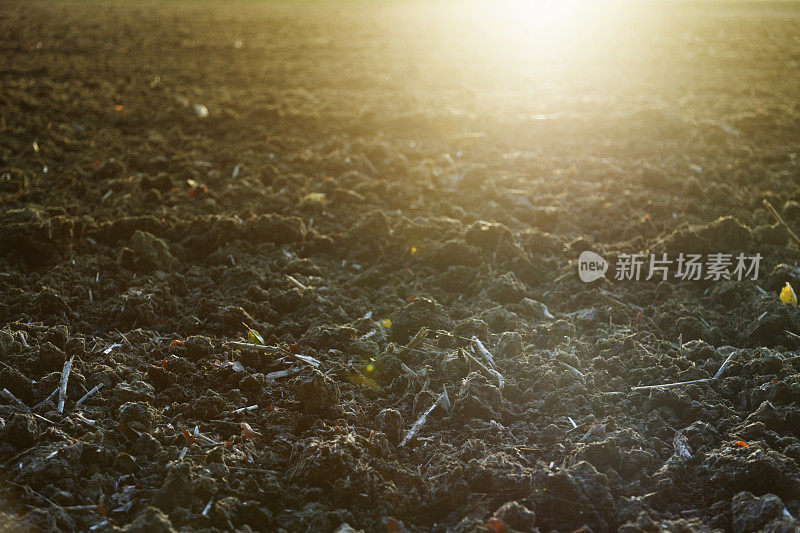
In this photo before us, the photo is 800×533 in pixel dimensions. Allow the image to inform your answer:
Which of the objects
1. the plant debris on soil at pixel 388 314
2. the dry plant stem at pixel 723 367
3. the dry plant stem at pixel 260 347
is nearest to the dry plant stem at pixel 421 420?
the plant debris on soil at pixel 388 314

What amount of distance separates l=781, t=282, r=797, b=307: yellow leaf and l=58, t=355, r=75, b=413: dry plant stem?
4.03 m

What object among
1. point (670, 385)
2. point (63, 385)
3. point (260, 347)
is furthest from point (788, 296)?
point (63, 385)

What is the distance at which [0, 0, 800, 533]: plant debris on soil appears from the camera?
8.94ft

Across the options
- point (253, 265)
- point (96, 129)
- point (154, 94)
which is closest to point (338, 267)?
point (253, 265)

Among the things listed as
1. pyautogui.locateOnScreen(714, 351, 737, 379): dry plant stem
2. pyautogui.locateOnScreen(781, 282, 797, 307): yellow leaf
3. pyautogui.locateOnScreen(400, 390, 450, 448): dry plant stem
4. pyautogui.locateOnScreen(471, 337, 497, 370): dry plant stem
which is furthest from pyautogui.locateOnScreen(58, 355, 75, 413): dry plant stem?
pyautogui.locateOnScreen(781, 282, 797, 307): yellow leaf

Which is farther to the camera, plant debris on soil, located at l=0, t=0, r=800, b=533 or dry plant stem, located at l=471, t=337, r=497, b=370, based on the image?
dry plant stem, located at l=471, t=337, r=497, b=370

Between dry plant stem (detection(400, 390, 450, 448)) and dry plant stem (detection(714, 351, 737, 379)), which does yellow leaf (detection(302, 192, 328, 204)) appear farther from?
dry plant stem (detection(714, 351, 737, 379))

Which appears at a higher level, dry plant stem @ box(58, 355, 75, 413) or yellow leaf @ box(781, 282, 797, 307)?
yellow leaf @ box(781, 282, 797, 307)

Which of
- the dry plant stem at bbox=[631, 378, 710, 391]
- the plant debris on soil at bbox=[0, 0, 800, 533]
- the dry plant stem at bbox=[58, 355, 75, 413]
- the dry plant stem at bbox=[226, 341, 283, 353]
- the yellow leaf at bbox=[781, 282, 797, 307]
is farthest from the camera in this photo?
the yellow leaf at bbox=[781, 282, 797, 307]

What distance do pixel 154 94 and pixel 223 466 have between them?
23.0 ft

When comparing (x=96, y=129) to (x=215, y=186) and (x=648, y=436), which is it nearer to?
(x=215, y=186)

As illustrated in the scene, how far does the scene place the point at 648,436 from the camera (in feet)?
10.3

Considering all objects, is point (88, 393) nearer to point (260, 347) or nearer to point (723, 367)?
point (260, 347)

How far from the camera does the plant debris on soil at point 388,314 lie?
2.72 meters
